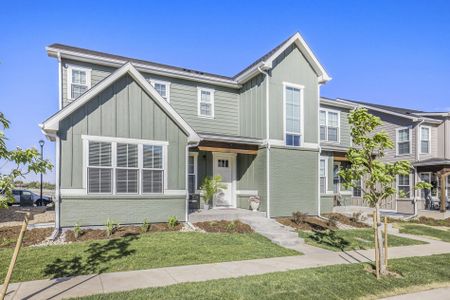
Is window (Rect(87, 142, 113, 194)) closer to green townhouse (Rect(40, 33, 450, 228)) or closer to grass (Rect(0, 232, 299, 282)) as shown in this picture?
green townhouse (Rect(40, 33, 450, 228))

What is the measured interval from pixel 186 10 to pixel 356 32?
8512 millimetres

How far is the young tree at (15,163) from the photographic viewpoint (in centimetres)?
464

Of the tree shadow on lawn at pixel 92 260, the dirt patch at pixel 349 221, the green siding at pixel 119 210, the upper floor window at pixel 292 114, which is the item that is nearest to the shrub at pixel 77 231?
the green siding at pixel 119 210

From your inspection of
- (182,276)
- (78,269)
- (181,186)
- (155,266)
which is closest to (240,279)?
(182,276)

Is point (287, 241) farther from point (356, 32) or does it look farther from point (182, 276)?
point (356, 32)

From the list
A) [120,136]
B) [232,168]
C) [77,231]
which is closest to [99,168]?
[120,136]

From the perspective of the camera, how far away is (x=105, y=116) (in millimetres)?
11023

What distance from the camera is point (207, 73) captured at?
55.1 ft

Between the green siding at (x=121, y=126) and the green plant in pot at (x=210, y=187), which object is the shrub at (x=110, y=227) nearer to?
the green siding at (x=121, y=126)

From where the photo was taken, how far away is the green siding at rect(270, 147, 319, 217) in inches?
572

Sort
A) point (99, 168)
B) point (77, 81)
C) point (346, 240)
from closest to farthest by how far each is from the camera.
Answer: point (99, 168)
point (346, 240)
point (77, 81)

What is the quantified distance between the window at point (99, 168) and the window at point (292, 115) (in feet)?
26.7

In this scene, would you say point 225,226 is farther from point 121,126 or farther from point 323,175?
point 323,175

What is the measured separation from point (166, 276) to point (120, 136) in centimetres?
598
